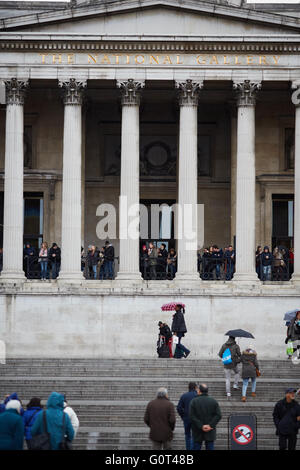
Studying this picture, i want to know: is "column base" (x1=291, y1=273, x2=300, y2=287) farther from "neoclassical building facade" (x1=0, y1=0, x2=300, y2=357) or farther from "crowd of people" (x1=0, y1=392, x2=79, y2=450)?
"crowd of people" (x1=0, y1=392, x2=79, y2=450)

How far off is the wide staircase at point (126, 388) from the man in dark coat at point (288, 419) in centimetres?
325

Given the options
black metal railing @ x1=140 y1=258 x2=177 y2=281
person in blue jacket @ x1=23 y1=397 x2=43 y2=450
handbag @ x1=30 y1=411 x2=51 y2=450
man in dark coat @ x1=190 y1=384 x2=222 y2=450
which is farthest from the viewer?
black metal railing @ x1=140 y1=258 x2=177 y2=281

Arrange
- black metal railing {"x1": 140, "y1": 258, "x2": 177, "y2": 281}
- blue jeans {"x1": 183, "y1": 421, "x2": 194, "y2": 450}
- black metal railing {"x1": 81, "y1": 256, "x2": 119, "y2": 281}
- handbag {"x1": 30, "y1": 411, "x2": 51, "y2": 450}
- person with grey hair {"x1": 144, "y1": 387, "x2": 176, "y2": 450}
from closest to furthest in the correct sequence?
handbag {"x1": 30, "y1": 411, "x2": 51, "y2": 450} < person with grey hair {"x1": 144, "y1": 387, "x2": 176, "y2": 450} < blue jeans {"x1": 183, "y1": 421, "x2": 194, "y2": 450} < black metal railing {"x1": 81, "y1": 256, "x2": 119, "y2": 281} < black metal railing {"x1": 140, "y1": 258, "x2": 177, "y2": 281}

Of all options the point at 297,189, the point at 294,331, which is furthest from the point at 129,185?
the point at 294,331

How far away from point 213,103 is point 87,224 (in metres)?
9.21

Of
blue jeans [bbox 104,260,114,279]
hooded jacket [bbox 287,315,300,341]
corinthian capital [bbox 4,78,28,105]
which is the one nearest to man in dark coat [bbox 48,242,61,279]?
blue jeans [bbox 104,260,114,279]

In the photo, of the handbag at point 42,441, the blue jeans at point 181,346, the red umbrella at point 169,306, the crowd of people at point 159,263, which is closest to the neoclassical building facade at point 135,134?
the crowd of people at point 159,263

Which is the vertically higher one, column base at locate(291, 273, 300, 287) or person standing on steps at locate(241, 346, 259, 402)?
column base at locate(291, 273, 300, 287)

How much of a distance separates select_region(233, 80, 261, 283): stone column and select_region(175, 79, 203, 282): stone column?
204 cm

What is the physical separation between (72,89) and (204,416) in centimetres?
2623

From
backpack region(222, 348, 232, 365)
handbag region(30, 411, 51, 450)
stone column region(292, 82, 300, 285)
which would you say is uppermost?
stone column region(292, 82, 300, 285)

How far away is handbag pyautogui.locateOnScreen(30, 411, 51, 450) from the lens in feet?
80.5
